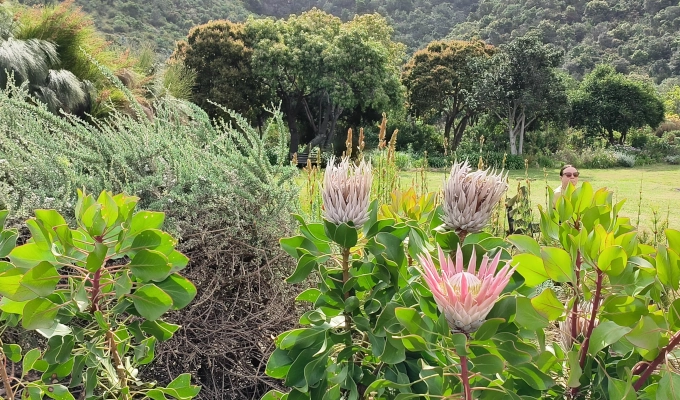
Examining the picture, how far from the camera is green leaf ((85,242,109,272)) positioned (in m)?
0.60

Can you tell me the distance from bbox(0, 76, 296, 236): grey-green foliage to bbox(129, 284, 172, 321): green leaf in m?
0.91

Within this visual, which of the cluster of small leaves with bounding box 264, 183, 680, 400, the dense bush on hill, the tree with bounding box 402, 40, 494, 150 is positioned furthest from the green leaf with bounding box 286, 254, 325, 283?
the dense bush on hill

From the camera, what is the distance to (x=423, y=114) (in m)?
21.2

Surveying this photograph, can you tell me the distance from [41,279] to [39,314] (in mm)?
58

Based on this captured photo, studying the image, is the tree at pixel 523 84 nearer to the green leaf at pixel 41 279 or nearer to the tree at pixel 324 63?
the tree at pixel 324 63

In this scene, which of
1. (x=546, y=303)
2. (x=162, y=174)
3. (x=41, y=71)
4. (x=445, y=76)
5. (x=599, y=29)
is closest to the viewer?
(x=546, y=303)

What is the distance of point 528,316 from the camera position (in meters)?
0.55

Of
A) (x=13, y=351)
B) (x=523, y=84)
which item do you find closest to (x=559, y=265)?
(x=13, y=351)

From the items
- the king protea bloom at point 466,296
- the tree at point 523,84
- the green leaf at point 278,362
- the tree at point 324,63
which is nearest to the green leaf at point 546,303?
the king protea bloom at point 466,296

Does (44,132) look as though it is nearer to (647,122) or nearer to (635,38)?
(647,122)

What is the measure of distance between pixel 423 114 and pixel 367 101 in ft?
17.9

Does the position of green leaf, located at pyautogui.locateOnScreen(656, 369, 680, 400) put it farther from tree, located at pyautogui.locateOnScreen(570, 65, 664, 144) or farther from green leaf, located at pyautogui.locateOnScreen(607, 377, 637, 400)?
tree, located at pyautogui.locateOnScreen(570, 65, 664, 144)

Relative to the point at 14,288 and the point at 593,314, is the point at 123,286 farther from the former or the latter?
the point at 593,314

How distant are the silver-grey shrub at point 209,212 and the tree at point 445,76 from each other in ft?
61.1
